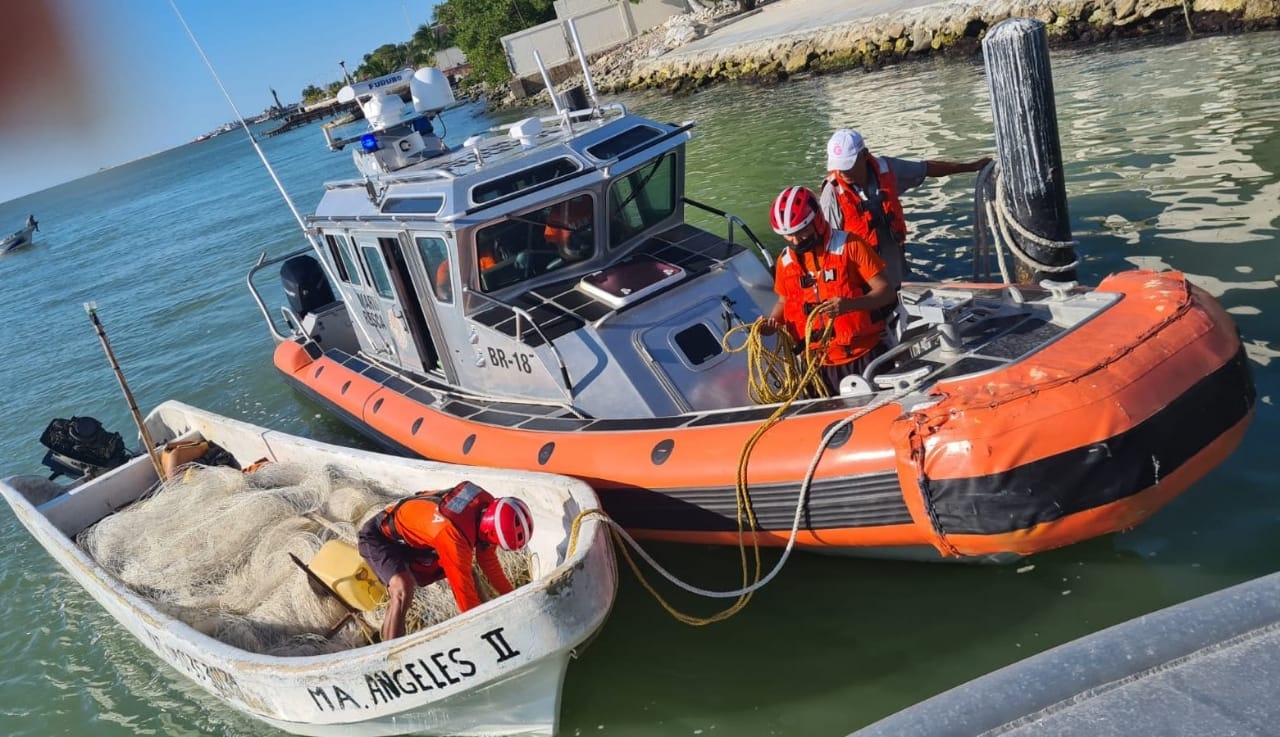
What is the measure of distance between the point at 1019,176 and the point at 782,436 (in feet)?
8.61

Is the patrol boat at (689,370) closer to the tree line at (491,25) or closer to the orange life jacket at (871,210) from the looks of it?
the orange life jacket at (871,210)

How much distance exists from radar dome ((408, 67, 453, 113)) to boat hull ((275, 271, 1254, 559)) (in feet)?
13.6

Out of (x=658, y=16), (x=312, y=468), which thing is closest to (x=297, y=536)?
(x=312, y=468)

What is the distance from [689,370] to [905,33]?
17818 mm

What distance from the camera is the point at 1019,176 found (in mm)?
5914

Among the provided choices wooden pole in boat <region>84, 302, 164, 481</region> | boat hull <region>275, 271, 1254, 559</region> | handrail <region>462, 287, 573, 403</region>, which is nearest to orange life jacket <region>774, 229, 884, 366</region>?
boat hull <region>275, 271, 1254, 559</region>

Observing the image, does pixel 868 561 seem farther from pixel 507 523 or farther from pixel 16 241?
pixel 16 241

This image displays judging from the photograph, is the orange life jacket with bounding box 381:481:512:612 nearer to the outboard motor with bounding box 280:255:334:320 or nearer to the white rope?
the white rope

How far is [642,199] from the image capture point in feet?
21.5

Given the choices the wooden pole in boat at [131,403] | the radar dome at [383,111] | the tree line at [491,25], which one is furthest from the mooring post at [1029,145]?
the tree line at [491,25]

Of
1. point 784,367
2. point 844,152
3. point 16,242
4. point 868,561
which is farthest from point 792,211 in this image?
point 16,242

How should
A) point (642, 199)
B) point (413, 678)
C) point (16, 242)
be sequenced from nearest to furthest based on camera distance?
1. point (413, 678)
2. point (642, 199)
3. point (16, 242)

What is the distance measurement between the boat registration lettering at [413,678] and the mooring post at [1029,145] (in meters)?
4.24

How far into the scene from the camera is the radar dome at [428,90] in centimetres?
787
